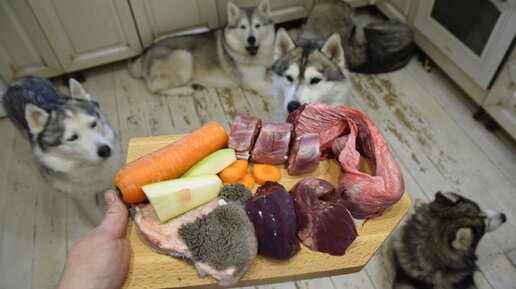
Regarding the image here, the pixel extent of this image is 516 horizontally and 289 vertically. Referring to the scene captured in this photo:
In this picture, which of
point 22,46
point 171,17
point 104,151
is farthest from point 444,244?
point 22,46

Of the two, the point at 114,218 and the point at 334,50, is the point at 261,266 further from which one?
the point at 334,50

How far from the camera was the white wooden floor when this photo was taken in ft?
6.72

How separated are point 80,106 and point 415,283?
196cm

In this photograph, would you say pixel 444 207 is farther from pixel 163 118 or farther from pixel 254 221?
pixel 163 118

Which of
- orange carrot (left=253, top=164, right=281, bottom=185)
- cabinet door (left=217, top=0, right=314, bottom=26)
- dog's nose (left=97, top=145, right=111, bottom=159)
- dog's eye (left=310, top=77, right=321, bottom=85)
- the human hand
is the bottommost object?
cabinet door (left=217, top=0, right=314, bottom=26)

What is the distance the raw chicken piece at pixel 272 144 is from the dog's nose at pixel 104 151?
0.94 meters

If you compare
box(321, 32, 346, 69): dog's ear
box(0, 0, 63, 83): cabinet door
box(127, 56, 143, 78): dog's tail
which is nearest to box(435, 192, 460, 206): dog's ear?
box(321, 32, 346, 69): dog's ear

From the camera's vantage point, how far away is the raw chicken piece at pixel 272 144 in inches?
49.2

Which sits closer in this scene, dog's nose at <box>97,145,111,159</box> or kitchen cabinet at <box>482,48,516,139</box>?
dog's nose at <box>97,145,111,159</box>

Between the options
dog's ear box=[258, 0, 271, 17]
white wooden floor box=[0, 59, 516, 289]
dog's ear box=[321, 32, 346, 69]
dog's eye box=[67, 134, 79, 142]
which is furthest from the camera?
dog's ear box=[258, 0, 271, 17]

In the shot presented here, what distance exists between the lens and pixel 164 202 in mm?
1099

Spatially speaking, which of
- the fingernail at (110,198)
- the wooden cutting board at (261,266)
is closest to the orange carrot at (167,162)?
the fingernail at (110,198)

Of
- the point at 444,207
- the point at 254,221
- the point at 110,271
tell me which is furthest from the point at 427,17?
the point at 110,271

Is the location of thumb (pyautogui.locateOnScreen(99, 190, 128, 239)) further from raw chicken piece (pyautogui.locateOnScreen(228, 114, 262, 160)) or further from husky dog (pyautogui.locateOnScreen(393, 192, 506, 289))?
husky dog (pyautogui.locateOnScreen(393, 192, 506, 289))
